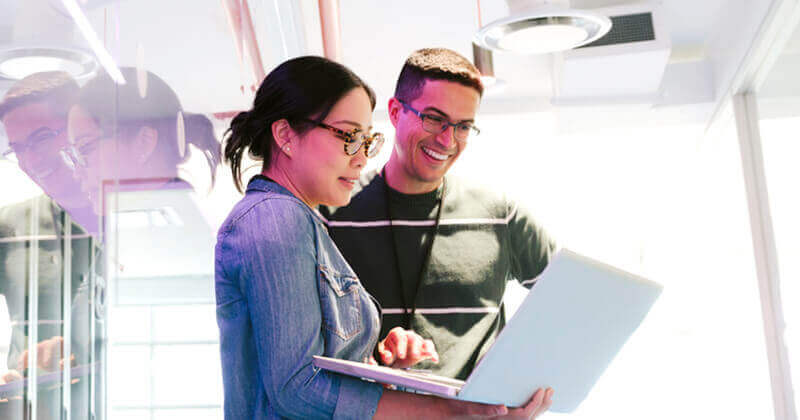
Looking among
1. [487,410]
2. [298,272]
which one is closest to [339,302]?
[298,272]

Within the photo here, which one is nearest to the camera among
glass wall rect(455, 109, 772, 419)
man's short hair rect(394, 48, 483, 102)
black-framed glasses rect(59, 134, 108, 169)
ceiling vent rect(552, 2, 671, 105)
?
black-framed glasses rect(59, 134, 108, 169)

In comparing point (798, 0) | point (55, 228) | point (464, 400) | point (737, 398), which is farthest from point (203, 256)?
point (737, 398)

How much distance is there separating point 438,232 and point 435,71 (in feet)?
1.28

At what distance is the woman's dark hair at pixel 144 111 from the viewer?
1253 mm

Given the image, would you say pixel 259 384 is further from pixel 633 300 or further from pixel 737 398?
pixel 737 398

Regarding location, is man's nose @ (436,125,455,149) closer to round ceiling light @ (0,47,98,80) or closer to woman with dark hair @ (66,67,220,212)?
woman with dark hair @ (66,67,220,212)

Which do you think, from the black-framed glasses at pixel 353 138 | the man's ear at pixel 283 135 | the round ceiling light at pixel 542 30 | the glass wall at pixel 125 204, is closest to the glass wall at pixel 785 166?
the glass wall at pixel 125 204

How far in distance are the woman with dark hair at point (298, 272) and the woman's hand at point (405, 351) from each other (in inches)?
4.9

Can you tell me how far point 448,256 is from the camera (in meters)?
1.72

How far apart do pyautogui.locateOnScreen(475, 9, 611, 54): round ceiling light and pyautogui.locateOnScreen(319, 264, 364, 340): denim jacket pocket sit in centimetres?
224

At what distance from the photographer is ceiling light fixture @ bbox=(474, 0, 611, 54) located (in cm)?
309

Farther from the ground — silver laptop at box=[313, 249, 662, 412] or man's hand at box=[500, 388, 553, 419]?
silver laptop at box=[313, 249, 662, 412]

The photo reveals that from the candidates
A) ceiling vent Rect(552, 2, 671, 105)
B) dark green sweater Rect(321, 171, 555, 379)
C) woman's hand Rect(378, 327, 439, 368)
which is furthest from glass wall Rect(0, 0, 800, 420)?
ceiling vent Rect(552, 2, 671, 105)

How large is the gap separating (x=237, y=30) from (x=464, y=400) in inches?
67.1
